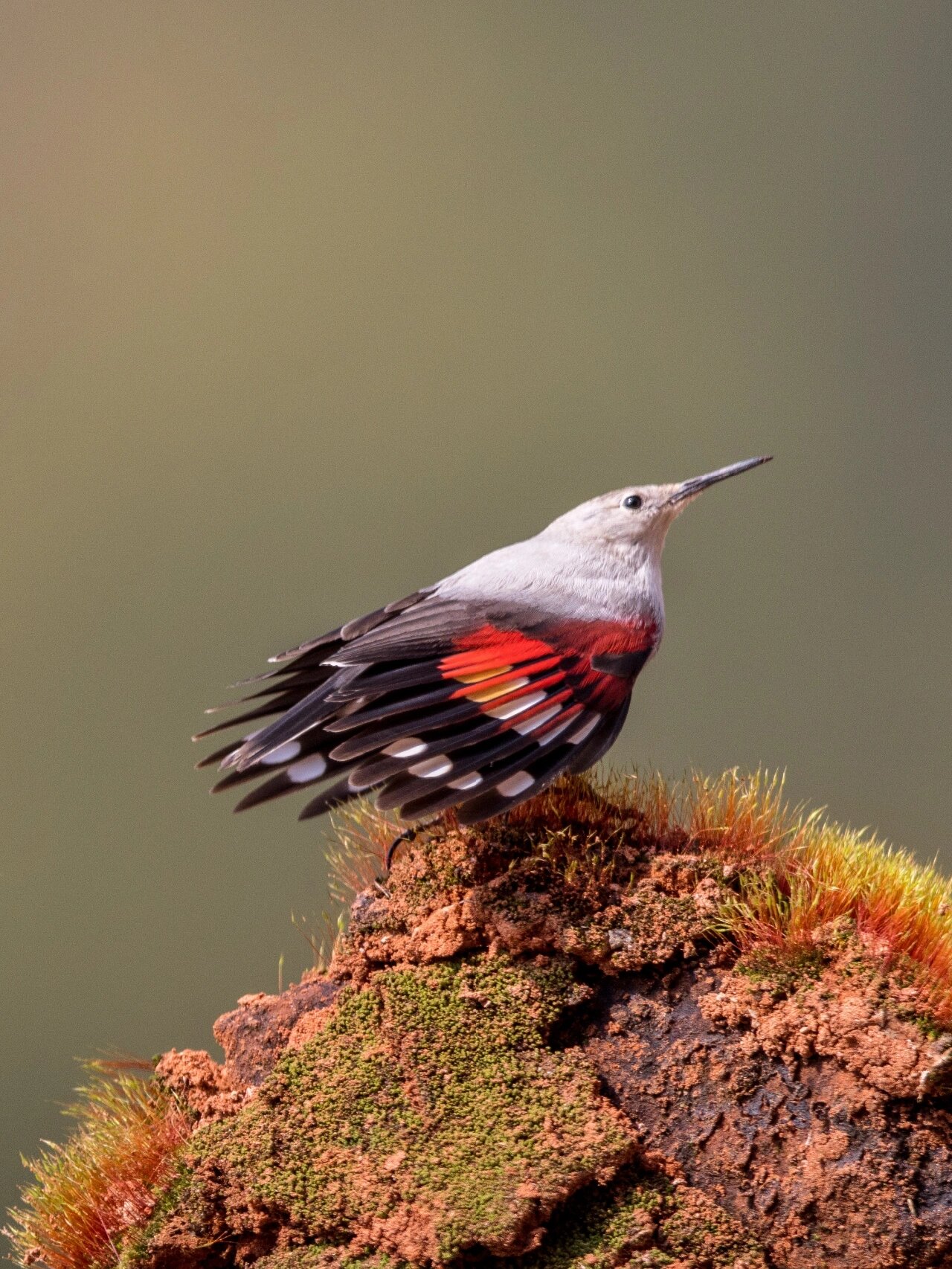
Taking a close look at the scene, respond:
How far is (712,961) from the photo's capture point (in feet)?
6.68

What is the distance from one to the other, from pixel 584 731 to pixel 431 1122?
653mm

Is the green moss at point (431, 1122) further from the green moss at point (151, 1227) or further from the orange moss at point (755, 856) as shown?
the orange moss at point (755, 856)

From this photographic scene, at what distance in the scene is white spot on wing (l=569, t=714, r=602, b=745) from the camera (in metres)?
2.03

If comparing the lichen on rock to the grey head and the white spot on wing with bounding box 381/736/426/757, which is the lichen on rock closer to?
the white spot on wing with bounding box 381/736/426/757

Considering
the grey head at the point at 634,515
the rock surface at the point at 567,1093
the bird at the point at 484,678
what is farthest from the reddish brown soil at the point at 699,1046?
the grey head at the point at 634,515

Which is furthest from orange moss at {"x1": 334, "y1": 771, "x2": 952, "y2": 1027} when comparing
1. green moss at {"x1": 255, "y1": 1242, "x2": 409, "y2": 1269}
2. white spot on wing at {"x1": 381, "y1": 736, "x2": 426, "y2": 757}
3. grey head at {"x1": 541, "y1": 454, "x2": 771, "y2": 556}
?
green moss at {"x1": 255, "y1": 1242, "x2": 409, "y2": 1269}

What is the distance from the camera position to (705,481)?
2502mm

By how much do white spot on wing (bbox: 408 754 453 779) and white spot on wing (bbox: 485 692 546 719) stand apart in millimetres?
114

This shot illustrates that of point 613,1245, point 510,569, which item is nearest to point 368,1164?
point 613,1245

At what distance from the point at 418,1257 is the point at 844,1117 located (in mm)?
660

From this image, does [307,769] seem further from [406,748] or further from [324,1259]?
[324,1259]

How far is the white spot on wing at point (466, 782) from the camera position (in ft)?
6.29

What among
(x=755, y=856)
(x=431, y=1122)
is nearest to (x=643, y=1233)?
(x=431, y=1122)

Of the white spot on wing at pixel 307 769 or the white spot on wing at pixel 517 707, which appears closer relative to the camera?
the white spot on wing at pixel 517 707
